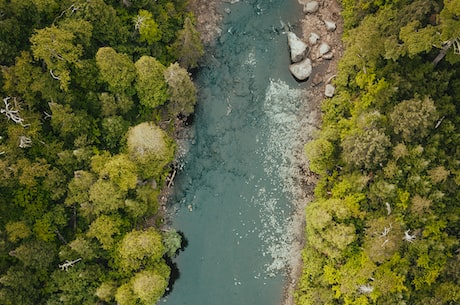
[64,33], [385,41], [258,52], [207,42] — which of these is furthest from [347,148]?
[64,33]

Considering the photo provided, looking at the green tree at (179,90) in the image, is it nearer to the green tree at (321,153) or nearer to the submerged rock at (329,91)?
the green tree at (321,153)

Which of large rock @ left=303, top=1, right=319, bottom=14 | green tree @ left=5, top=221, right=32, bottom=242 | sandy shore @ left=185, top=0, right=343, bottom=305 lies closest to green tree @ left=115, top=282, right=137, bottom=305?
green tree @ left=5, top=221, right=32, bottom=242

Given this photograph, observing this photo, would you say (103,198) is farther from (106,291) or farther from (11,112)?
(11,112)

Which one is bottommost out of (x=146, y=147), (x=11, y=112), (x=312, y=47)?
(x=146, y=147)

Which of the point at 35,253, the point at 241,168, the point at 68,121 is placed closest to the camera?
the point at 35,253

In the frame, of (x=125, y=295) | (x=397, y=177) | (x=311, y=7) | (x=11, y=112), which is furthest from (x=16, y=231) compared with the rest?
(x=311, y=7)

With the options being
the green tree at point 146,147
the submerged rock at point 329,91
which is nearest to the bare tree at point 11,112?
the green tree at point 146,147

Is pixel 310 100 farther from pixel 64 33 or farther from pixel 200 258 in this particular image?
pixel 64 33
